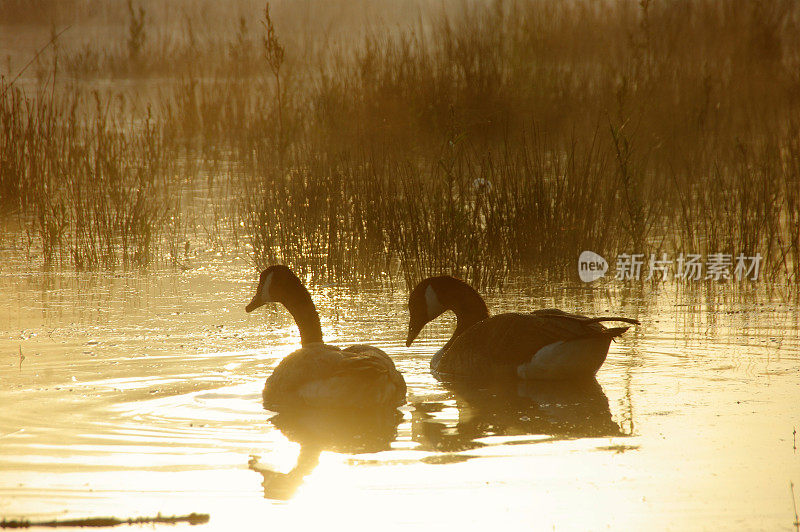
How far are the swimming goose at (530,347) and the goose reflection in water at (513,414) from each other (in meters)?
0.11

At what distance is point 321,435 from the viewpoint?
6.02 m

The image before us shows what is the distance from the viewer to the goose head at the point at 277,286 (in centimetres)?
758

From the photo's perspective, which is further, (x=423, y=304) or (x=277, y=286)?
(x=423, y=304)

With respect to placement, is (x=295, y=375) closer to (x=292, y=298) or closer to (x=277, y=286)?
(x=292, y=298)

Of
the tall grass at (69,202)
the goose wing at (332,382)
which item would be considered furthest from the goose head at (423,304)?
the tall grass at (69,202)

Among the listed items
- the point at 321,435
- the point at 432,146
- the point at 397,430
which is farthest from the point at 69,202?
the point at 397,430

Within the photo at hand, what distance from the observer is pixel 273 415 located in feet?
21.0

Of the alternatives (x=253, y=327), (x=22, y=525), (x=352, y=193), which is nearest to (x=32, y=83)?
(x=352, y=193)

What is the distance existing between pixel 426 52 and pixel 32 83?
35.9ft

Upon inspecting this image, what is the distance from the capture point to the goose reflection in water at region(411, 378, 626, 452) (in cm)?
586

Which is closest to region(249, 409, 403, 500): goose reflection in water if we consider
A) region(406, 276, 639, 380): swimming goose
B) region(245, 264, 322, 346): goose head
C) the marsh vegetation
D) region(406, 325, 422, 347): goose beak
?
region(245, 264, 322, 346): goose head

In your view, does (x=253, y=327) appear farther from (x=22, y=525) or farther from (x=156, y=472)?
(x=22, y=525)

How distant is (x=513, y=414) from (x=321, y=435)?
3.99ft

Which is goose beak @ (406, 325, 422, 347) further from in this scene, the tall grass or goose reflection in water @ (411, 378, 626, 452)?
→ the tall grass
